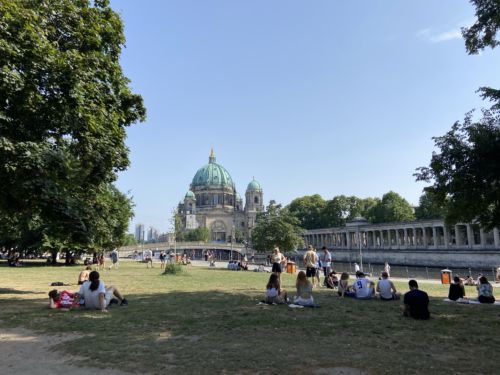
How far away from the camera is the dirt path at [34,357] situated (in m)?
6.08

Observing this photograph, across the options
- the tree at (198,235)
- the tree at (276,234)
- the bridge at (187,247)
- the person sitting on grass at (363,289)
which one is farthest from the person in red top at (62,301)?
the tree at (198,235)

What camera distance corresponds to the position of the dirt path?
608 centimetres

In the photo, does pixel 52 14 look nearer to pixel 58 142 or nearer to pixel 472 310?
pixel 58 142

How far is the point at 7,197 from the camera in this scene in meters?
13.6

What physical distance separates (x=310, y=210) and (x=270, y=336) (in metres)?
116

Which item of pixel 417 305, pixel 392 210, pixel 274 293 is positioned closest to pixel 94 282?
pixel 274 293

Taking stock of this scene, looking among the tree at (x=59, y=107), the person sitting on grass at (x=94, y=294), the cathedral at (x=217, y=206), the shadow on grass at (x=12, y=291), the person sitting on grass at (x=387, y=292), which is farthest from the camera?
the cathedral at (x=217, y=206)

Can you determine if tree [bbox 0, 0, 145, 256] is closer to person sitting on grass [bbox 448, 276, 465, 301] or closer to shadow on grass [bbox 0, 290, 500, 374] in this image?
shadow on grass [bbox 0, 290, 500, 374]

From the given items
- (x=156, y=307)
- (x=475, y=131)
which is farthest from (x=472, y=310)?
(x=156, y=307)

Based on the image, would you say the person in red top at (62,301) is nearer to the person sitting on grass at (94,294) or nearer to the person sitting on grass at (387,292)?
the person sitting on grass at (94,294)

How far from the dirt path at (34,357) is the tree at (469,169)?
10.2m

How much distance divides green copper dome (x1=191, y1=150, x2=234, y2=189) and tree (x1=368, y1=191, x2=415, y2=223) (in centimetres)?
8178

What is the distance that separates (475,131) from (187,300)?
9.92 metres

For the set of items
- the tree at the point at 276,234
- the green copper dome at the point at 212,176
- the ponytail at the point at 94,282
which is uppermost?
the green copper dome at the point at 212,176
